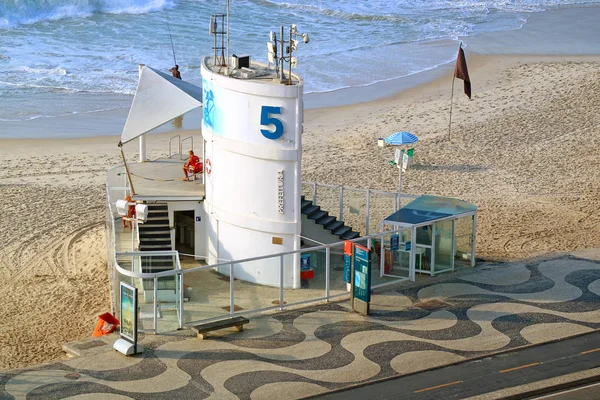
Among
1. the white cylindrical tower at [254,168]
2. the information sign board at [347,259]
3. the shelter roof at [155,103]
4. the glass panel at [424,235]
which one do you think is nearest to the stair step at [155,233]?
the white cylindrical tower at [254,168]

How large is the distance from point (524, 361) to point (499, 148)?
49.6ft

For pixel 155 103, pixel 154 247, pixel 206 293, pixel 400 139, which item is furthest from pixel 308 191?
pixel 206 293

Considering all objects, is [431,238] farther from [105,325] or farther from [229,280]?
[105,325]

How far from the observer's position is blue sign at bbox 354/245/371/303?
20.7m

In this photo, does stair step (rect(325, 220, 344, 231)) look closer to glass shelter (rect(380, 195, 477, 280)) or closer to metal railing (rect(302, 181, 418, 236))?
metal railing (rect(302, 181, 418, 236))

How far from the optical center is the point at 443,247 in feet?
A: 76.6

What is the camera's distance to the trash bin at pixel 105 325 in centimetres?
2044

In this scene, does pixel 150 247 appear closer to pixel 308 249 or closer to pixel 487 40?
pixel 308 249

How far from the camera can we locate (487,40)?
52000 millimetres

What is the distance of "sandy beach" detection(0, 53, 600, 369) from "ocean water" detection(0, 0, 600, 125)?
15.8 ft

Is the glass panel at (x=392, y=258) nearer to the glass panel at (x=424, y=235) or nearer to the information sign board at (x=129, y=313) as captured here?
the glass panel at (x=424, y=235)

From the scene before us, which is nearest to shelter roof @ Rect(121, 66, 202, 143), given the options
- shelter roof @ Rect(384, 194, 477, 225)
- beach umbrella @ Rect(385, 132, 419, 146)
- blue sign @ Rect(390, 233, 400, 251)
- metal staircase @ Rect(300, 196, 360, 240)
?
metal staircase @ Rect(300, 196, 360, 240)

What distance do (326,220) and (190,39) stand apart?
99.3 ft

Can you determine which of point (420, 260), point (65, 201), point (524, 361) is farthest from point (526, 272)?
point (65, 201)
